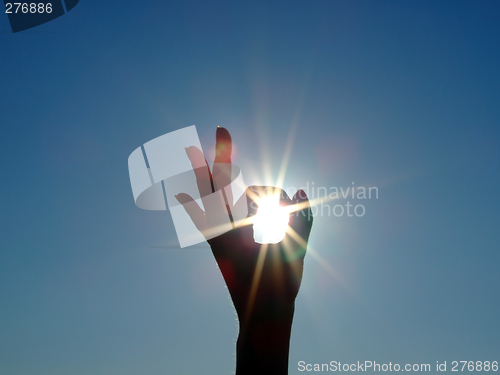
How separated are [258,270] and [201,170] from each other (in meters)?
1.26

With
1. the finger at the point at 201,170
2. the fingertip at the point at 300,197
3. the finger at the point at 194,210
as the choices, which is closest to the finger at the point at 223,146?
the finger at the point at 201,170

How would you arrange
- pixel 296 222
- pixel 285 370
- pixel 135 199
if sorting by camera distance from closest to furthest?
pixel 285 370, pixel 296 222, pixel 135 199

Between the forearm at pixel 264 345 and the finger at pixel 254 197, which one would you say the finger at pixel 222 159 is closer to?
the finger at pixel 254 197

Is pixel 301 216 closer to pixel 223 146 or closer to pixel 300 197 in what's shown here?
pixel 300 197

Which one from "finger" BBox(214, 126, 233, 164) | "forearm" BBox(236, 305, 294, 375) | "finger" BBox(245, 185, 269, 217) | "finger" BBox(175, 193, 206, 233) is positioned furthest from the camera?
"finger" BBox(245, 185, 269, 217)

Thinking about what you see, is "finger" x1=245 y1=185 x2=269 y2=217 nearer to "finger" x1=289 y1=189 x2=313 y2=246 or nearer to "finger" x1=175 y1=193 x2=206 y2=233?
"finger" x1=289 y1=189 x2=313 y2=246

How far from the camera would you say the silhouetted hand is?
370 cm

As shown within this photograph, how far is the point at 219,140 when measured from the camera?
139 inches

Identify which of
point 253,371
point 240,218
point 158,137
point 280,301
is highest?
point 158,137

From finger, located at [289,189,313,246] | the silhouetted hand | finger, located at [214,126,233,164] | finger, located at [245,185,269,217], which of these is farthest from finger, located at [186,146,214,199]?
finger, located at [289,189,313,246]

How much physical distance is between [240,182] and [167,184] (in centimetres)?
96

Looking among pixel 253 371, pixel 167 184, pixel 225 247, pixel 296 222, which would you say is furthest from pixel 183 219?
pixel 253 371

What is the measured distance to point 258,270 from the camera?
400cm

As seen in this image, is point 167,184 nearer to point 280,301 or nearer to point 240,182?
point 240,182
